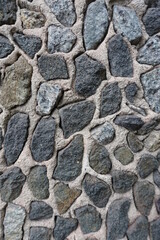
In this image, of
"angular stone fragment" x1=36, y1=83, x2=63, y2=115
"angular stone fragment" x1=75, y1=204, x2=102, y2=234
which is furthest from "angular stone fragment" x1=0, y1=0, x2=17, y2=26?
"angular stone fragment" x1=75, y1=204, x2=102, y2=234

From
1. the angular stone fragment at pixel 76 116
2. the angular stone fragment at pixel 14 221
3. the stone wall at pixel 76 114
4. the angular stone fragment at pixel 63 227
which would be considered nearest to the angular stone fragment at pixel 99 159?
the stone wall at pixel 76 114

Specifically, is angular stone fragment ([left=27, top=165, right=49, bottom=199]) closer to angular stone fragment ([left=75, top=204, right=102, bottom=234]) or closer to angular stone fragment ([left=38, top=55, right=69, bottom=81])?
angular stone fragment ([left=75, top=204, right=102, bottom=234])

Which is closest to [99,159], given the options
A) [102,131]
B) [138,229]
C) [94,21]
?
[102,131]

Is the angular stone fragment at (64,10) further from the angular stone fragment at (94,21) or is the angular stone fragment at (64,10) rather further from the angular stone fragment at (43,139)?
the angular stone fragment at (43,139)

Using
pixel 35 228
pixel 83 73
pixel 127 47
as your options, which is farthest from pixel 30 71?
pixel 35 228

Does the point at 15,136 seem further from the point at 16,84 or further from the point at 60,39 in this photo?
the point at 60,39

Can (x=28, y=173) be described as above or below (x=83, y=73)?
below

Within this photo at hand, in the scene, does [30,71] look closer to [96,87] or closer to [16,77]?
[16,77]

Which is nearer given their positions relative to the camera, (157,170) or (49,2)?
(49,2)
